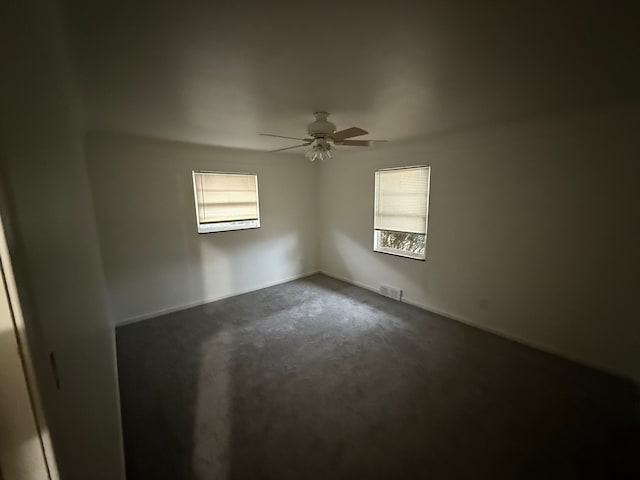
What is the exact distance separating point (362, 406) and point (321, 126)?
2.35 m

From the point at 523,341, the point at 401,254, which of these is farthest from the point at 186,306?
the point at 523,341

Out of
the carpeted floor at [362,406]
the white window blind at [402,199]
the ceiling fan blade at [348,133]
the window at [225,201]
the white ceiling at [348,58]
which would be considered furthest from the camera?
the window at [225,201]

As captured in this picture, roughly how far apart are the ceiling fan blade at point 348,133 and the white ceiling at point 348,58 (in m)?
0.20

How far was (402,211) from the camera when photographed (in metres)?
3.99

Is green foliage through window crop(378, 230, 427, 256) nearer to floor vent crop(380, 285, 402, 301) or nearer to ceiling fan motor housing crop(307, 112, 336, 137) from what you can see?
floor vent crop(380, 285, 402, 301)

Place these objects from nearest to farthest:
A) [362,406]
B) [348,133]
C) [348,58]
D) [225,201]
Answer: [348,58] → [362,406] → [348,133] → [225,201]

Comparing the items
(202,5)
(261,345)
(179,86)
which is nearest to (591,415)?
(261,345)

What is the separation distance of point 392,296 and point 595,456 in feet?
8.56

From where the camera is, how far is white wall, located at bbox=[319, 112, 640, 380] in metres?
2.34

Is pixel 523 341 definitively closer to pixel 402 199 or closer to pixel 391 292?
pixel 391 292

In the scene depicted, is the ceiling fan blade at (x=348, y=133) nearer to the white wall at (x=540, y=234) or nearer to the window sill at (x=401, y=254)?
the white wall at (x=540, y=234)

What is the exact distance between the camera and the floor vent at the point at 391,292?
4.10 meters

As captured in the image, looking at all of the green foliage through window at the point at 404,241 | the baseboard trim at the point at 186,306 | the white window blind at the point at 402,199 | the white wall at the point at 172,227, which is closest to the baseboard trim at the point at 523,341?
the green foliage through window at the point at 404,241

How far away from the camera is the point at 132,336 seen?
3.14 m
